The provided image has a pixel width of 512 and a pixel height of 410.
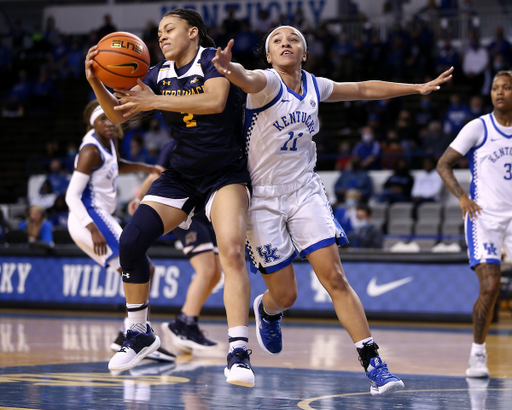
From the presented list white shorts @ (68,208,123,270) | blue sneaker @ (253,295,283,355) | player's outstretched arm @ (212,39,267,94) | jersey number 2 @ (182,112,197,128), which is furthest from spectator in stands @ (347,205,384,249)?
player's outstretched arm @ (212,39,267,94)

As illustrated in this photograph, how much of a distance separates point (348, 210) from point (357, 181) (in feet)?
5.49

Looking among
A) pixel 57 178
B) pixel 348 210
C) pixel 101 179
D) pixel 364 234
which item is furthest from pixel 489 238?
pixel 57 178

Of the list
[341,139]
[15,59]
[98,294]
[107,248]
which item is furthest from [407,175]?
[15,59]

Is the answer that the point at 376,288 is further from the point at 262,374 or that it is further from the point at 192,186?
the point at 192,186

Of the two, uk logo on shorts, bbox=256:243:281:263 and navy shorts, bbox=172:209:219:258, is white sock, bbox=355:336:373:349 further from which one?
navy shorts, bbox=172:209:219:258

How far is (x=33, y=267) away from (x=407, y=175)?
6.76m

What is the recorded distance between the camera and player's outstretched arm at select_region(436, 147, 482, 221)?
19.6ft

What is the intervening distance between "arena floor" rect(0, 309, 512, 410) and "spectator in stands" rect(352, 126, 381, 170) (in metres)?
5.87

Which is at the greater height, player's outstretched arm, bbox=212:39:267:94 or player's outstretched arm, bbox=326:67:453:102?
player's outstretched arm, bbox=326:67:453:102

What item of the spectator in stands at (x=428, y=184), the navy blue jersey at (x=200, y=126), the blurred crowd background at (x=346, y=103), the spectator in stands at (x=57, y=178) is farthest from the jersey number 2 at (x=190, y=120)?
the spectator in stands at (x=57, y=178)

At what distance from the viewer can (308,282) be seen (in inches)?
402

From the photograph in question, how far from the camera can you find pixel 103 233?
21.3 feet

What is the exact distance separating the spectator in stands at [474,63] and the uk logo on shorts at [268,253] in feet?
43.3

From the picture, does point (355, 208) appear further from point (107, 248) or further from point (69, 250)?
point (107, 248)
